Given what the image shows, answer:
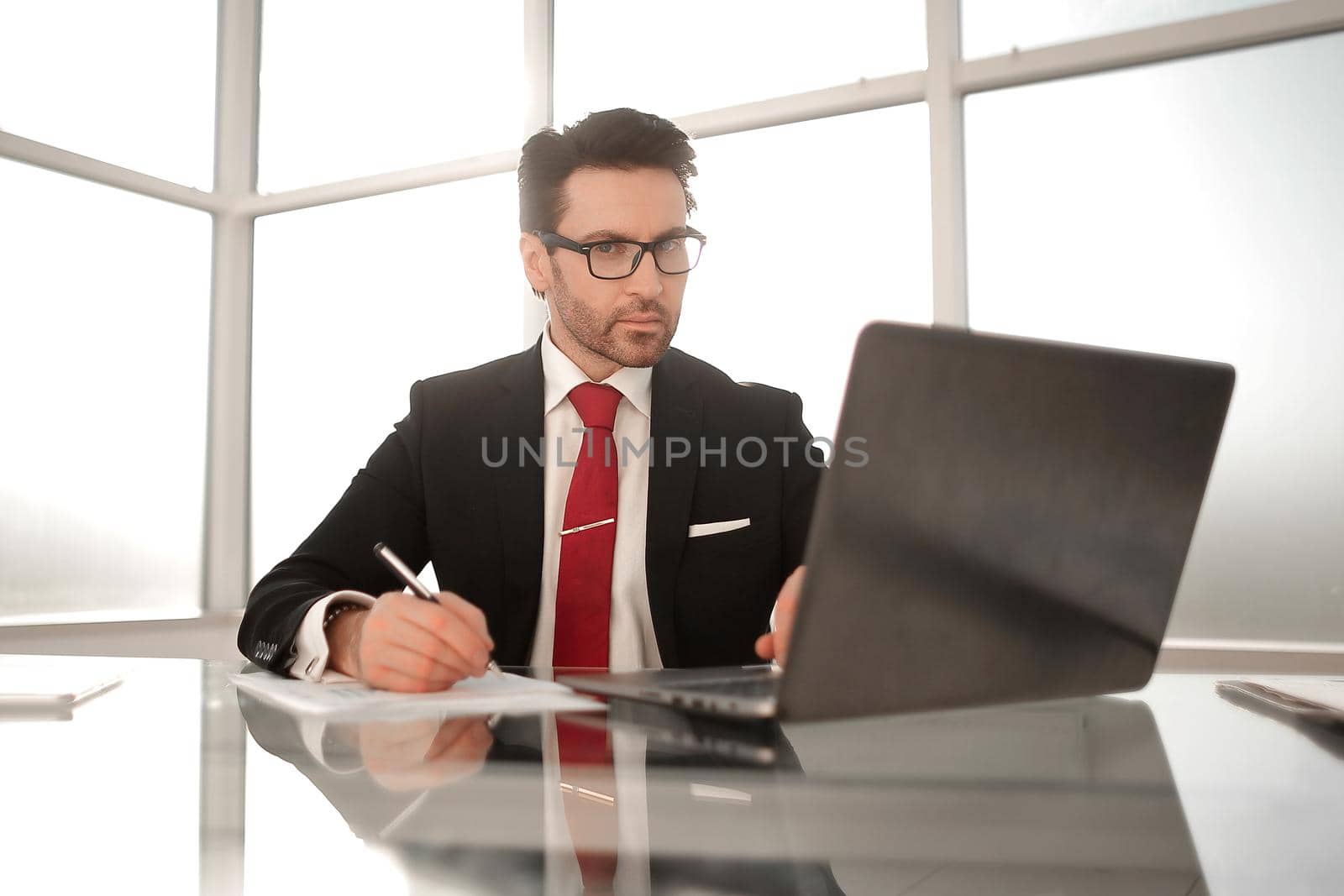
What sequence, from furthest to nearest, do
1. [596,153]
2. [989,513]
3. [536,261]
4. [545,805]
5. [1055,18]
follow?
[1055,18], [536,261], [596,153], [989,513], [545,805]

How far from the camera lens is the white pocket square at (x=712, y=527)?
1.74 meters

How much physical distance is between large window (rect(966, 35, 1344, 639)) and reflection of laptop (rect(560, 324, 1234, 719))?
2.54m

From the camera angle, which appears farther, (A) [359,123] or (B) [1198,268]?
(A) [359,123]

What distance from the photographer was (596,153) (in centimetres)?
197

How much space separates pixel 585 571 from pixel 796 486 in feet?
1.47

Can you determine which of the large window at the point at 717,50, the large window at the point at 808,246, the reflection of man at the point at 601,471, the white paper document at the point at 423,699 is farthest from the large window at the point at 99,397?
the white paper document at the point at 423,699

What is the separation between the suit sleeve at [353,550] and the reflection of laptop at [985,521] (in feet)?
1.87

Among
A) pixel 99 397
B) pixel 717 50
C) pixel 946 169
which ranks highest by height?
pixel 717 50

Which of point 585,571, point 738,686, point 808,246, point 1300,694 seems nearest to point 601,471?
point 585,571

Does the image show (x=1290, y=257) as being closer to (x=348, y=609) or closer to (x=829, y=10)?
(x=829, y=10)

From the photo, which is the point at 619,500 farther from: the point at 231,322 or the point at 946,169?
the point at 231,322

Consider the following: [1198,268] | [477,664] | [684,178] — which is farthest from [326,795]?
[1198,268]

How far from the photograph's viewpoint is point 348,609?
3.84 feet

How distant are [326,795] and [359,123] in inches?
→ 174
